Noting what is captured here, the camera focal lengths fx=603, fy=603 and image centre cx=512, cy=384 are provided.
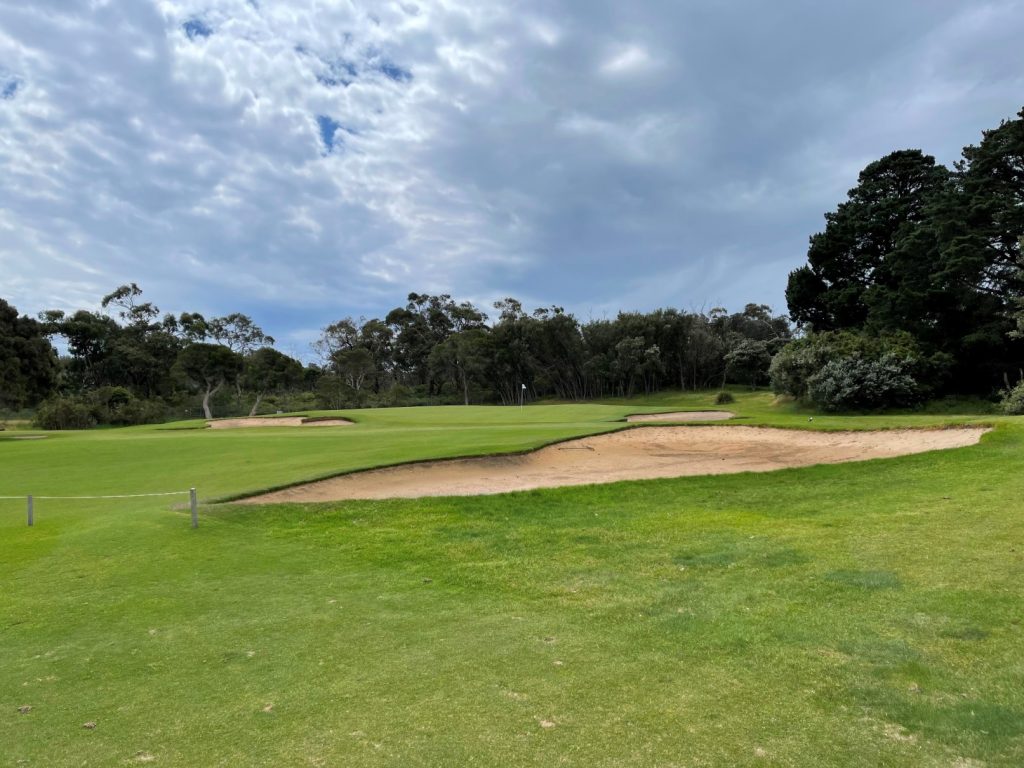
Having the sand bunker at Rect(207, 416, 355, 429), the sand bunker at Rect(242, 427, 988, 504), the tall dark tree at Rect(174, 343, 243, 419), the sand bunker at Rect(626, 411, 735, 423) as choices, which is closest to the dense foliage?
the sand bunker at Rect(626, 411, 735, 423)

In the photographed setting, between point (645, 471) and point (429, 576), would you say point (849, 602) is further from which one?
point (645, 471)

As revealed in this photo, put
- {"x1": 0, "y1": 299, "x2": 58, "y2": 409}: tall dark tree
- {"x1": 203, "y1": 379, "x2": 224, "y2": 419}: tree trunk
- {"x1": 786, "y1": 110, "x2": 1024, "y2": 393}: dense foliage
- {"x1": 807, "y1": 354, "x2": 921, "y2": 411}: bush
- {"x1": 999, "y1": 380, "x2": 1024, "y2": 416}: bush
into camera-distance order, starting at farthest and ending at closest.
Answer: {"x1": 203, "y1": 379, "x2": 224, "y2": 419}: tree trunk → {"x1": 0, "y1": 299, "x2": 58, "y2": 409}: tall dark tree → {"x1": 786, "y1": 110, "x2": 1024, "y2": 393}: dense foliage → {"x1": 807, "y1": 354, "x2": 921, "y2": 411}: bush → {"x1": 999, "y1": 380, "x2": 1024, "y2": 416}: bush

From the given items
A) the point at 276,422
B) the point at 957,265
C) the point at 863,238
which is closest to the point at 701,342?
the point at 863,238

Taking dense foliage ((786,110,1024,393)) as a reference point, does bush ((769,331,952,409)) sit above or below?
below

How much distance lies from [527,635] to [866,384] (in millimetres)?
32795

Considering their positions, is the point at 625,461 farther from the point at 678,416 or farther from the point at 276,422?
the point at 276,422

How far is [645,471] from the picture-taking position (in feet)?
50.0

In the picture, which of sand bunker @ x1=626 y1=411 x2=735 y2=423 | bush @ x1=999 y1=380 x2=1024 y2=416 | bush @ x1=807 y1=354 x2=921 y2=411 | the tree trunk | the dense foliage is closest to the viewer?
bush @ x1=999 y1=380 x2=1024 y2=416

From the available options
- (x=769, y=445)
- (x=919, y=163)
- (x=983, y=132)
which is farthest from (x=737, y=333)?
(x=769, y=445)

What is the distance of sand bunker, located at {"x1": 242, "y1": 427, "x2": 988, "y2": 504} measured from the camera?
1339 cm

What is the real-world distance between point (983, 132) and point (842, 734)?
49.3 metres

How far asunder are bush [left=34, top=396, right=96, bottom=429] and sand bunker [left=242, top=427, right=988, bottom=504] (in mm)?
45295

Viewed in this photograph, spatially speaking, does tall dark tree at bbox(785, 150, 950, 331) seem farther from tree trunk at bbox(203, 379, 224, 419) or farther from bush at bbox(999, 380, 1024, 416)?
tree trunk at bbox(203, 379, 224, 419)

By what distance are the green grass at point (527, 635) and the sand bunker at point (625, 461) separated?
2676mm
